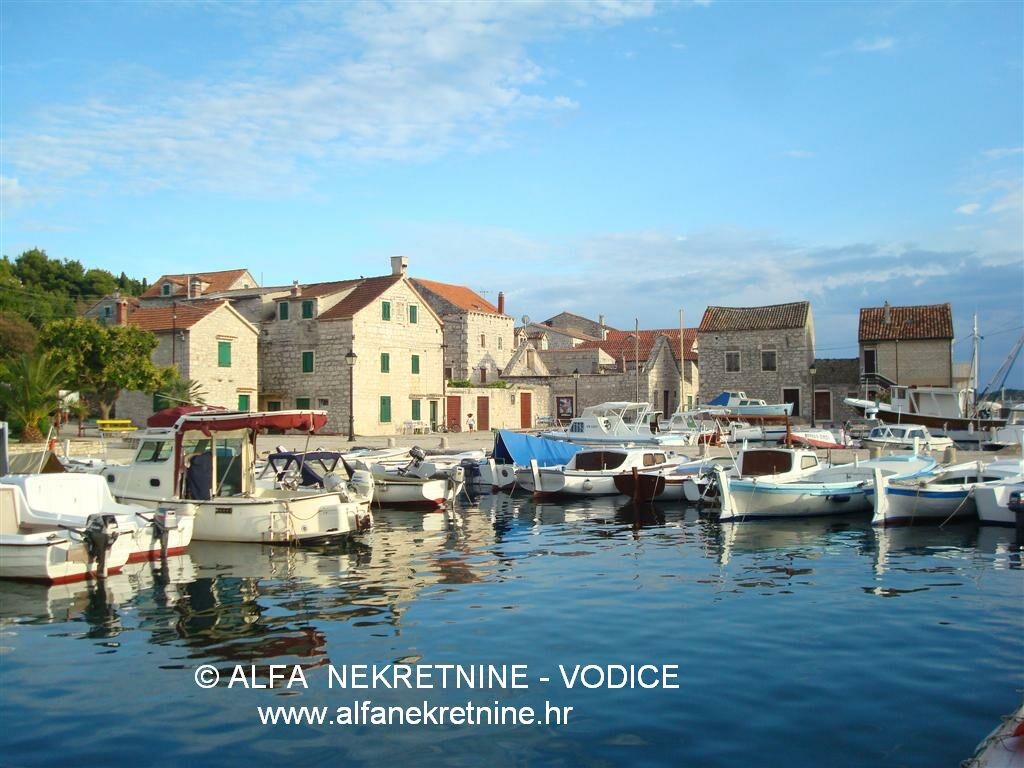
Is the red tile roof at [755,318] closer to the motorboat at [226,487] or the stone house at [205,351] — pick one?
the stone house at [205,351]

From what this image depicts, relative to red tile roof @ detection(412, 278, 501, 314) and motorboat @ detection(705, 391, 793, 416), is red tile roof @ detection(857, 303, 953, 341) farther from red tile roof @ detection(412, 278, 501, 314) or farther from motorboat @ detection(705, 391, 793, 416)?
red tile roof @ detection(412, 278, 501, 314)

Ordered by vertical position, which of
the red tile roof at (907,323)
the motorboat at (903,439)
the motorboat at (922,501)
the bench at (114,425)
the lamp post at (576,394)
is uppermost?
the red tile roof at (907,323)

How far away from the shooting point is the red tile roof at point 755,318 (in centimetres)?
5597

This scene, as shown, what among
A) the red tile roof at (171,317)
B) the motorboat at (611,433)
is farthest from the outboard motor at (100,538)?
the red tile roof at (171,317)

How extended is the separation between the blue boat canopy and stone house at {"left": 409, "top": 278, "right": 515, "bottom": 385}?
30.2 metres

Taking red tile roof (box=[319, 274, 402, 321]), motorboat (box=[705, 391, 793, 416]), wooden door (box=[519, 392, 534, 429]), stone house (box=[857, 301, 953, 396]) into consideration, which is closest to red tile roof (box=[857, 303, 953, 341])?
stone house (box=[857, 301, 953, 396])

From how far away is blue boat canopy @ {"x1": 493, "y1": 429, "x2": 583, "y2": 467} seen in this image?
28531mm

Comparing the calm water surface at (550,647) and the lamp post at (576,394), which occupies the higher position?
the lamp post at (576,394)

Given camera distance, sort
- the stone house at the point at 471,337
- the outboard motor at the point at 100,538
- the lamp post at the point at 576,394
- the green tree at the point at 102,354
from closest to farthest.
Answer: the outboard motor at the point at 100,538 < the green tree at the point at 102,354 < the lamp post at the point at 576,394 < the stone house at the point at 471,337

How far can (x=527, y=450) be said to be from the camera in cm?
2878

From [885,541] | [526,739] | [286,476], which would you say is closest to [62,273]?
[286,476]

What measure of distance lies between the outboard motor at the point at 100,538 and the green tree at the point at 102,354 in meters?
23.8

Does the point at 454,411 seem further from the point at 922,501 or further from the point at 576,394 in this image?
the point at 922,501

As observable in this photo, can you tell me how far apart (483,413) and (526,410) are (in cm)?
423
